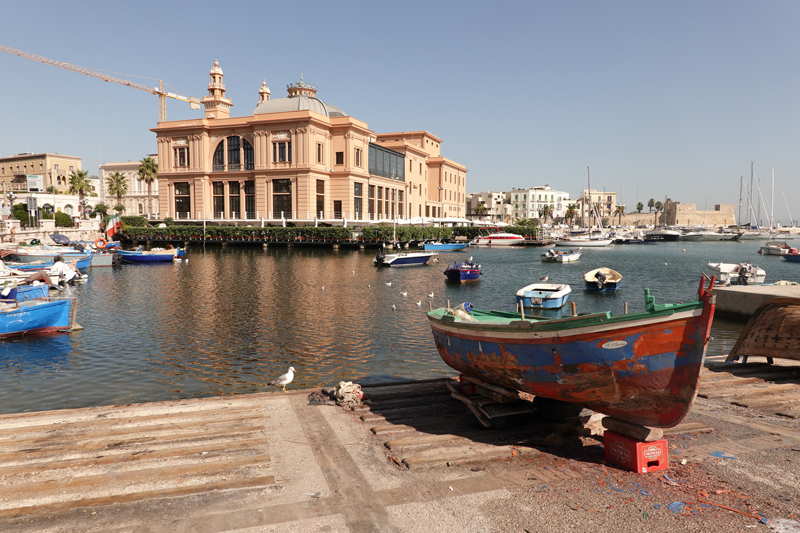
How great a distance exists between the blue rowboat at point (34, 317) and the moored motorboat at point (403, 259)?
3172cm

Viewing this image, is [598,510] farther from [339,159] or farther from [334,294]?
A: [339,159]

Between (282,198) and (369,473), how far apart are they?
7673 centimetres

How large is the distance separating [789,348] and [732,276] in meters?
26.7

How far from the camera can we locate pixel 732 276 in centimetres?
3503

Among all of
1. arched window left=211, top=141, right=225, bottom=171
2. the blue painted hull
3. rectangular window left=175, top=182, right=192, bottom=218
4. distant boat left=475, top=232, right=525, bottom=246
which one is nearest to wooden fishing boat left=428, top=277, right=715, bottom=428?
the blue painted hull

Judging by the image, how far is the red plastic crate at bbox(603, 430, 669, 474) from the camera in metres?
7.30

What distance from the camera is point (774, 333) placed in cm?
1280

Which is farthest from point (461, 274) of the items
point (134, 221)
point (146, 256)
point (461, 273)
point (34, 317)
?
point (134, 221)

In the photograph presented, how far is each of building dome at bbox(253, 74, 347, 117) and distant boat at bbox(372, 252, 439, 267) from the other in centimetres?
4324

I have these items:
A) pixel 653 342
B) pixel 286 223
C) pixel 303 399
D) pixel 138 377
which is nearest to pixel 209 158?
pixel 286 223

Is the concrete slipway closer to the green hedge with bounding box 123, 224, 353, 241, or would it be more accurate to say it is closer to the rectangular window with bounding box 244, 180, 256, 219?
the green hedge with bounding box 123, 224, 353, 241

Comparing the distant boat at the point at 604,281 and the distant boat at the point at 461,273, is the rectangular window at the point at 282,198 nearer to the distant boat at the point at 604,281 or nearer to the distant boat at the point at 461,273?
the distant boat at the point at 461,273

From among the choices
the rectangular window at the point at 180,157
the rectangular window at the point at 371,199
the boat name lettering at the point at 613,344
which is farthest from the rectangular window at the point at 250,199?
the boat name lettering at the point at 613,344

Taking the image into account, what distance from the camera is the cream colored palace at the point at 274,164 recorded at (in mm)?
78062
